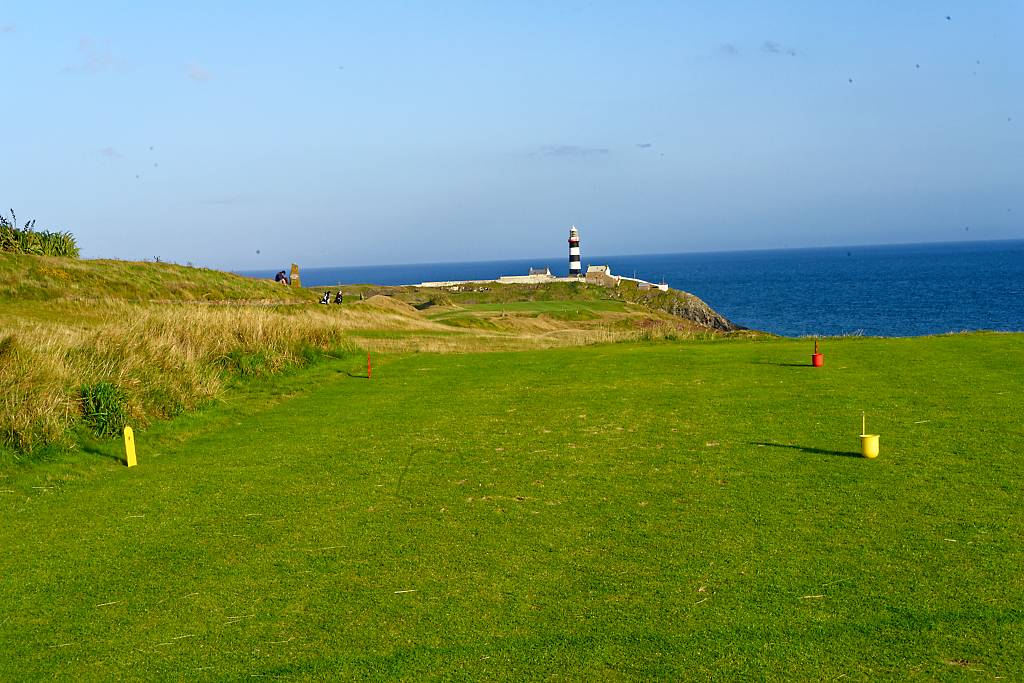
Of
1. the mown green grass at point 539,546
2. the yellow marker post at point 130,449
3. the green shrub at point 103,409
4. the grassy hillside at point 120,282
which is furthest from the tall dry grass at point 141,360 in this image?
the grassy hillside at point 120,282

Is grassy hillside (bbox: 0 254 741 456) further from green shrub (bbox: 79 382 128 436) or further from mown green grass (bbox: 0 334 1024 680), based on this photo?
mown green grass (bbox: 0 334 1024 680)

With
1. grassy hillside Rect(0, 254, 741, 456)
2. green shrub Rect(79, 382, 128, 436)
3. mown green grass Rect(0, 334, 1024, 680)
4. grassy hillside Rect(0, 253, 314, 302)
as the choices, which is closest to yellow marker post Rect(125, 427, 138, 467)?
mown green grass Rect(0, 334, 1024, 680)

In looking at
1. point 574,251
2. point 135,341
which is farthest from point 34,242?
point 574,251

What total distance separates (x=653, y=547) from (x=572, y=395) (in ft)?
26.3

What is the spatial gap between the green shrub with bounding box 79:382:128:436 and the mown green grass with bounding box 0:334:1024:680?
0.45 m

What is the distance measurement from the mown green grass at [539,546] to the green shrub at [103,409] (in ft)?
1.49

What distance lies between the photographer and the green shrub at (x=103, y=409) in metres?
12.6

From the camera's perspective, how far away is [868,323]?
78.2m

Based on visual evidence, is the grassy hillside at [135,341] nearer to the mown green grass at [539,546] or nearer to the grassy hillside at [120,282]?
the grassy hillside at [120,282]

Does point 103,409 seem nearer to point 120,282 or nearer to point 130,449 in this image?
point 130,449

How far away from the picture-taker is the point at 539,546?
295 inches

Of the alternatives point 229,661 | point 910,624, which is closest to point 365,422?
point 229,661

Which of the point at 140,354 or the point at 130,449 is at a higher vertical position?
the point at 140,354

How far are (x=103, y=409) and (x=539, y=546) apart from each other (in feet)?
26.6
